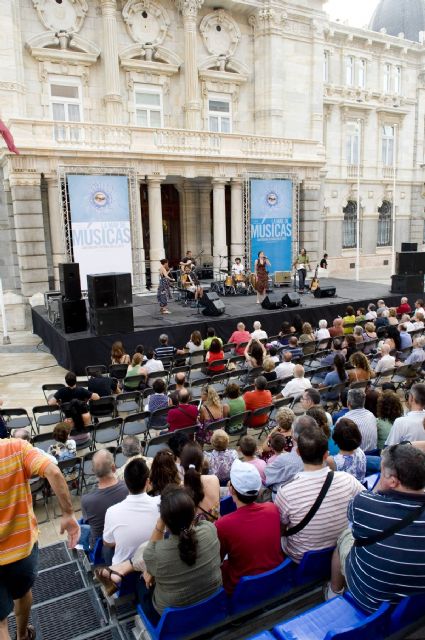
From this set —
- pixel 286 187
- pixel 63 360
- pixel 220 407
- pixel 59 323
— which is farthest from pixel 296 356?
pixel 286 187

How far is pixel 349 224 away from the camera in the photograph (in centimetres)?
3105

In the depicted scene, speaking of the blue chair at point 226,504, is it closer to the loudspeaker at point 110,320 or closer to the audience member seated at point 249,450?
the audience member seated at point 249,450

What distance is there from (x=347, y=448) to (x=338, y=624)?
1.64m

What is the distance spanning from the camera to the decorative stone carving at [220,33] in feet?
73.3

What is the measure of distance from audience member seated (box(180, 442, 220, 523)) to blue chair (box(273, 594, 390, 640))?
102 centimetres

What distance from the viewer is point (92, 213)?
57.2 feet

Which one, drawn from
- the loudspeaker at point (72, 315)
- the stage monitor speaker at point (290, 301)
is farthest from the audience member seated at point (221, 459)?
the stage monitor speaker at point (290, 301)

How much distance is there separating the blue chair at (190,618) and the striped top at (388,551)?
870mm

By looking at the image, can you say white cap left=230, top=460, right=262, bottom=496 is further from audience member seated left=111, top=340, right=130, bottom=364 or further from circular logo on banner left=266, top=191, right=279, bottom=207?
circular logo on banner left=266, top=191, right=279, bottom=207

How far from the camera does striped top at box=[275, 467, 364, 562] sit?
3.35 meters

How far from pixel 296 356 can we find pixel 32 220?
449 inches

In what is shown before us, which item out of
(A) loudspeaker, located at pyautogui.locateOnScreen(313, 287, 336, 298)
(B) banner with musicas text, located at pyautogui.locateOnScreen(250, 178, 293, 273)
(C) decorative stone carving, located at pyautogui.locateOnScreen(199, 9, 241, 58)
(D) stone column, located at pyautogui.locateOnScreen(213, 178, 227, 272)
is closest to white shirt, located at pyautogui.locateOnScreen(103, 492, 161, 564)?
(A) loudspeaker, located at pyautogui.locateOnScreen(313, 287, 336, 298)

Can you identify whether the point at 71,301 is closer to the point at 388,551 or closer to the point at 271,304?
the point at 271,304

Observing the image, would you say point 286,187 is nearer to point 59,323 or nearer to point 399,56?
point 59,323
